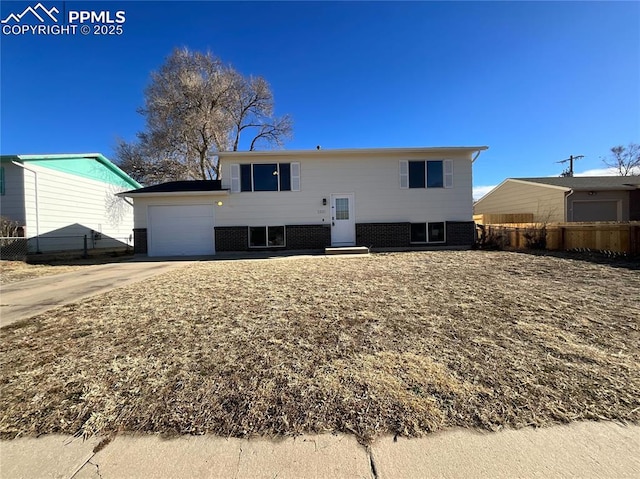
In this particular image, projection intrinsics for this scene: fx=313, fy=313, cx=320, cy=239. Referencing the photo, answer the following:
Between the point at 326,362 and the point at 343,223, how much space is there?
10.4 m

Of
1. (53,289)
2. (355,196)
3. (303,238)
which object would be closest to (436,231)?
(355,196)

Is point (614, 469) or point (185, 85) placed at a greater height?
point (185, 85)

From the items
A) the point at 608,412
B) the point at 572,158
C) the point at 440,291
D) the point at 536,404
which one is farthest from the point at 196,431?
the point at 572,158

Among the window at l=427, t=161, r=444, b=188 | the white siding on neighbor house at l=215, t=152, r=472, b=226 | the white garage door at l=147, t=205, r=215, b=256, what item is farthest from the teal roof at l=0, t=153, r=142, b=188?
the window at l=427, t=161, r=444, b=188

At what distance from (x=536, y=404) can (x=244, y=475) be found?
1.89m

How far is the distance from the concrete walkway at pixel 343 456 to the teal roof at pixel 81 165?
51.6ft

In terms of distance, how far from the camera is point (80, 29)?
7.76 meters

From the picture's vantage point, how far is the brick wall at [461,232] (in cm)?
1291

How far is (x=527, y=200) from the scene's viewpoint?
20266 millimetres

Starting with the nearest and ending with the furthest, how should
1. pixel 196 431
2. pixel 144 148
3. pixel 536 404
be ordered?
1. pixel 196 431
2. pixel 536 404
3. pixel 144 148

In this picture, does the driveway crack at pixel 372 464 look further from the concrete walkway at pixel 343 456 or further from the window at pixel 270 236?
the window at pixel 270 236

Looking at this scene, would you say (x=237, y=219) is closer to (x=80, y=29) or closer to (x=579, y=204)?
(x=80, y=29)

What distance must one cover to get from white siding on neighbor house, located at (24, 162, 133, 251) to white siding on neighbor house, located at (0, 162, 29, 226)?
0.19m

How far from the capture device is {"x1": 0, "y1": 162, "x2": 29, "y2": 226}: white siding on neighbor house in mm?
12609
